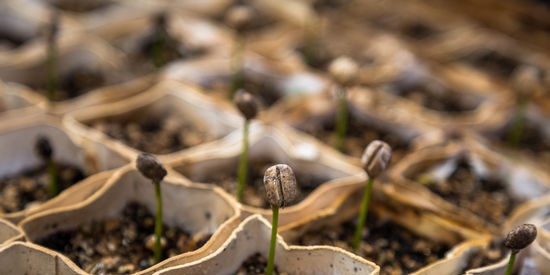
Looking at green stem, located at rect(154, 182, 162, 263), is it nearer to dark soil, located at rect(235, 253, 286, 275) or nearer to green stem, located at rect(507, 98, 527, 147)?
dark soil, located at rect(235, 253, 286, 275)

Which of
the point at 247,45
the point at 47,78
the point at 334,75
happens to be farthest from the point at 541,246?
the point at 47,78

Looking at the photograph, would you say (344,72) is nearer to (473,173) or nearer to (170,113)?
(473,173)

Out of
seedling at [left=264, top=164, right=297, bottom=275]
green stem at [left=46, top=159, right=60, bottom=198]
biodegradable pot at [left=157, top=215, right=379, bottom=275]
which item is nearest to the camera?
seedling at [left=264, top=164, right=297, bottom=275]

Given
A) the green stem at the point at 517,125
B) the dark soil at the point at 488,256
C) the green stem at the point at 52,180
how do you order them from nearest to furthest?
the dark soil at the point at 488,256 → the green stem at the point at 52,180 → the green stem at the point at 517,125

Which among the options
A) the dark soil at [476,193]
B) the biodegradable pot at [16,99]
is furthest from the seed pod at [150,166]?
the dark soil at [476,193]

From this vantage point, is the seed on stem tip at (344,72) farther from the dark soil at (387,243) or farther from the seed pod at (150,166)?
the seed pod at (150,166)

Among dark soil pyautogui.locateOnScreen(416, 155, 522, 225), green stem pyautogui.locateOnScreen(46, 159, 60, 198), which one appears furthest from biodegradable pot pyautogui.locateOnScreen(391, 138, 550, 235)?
green stem pyautogui.locateOnScreen(46, 159, 60, 198)

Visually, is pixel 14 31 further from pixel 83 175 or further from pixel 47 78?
pixel 83 175

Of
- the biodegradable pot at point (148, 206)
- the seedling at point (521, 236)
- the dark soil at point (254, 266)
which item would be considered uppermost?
the seedling at point (521, 236)
